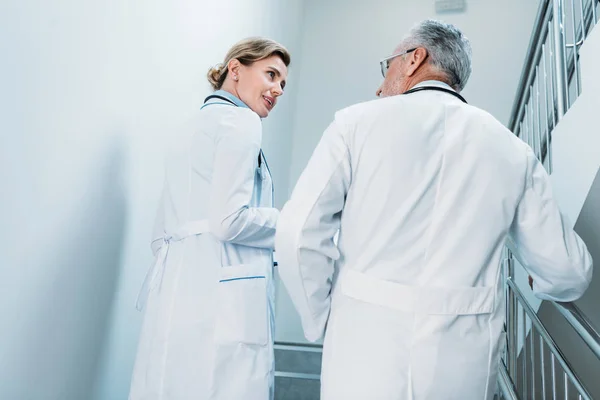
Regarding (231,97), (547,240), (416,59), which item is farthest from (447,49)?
(231,97)

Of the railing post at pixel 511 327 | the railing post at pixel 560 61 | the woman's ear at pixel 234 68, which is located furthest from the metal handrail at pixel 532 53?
the woman's ear at pixel 234 68

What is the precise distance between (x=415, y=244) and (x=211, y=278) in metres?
0.57

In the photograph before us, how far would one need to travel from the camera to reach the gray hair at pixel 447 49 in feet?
4.34

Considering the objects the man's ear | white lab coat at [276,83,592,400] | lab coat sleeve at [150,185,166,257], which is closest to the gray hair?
the man's ear

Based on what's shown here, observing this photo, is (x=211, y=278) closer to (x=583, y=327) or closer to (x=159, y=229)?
(x=159, y=229)

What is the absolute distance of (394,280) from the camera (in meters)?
1.06

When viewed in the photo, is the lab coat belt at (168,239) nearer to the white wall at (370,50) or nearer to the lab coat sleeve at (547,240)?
the lab coat sleeve at (547,240)

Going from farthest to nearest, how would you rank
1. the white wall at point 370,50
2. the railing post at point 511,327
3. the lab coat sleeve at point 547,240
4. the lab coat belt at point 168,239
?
the white wall at point 370,50 → the railing post at point 511,327 → the lab coat belt at point 168,239 → the lab coat sleeve at point 547,240

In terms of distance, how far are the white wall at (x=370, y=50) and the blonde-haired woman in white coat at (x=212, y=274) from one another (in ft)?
8.92

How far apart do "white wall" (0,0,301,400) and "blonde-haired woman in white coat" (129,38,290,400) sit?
174mm

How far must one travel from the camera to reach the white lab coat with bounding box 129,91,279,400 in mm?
1324

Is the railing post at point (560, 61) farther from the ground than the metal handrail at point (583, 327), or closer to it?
farther from the ground

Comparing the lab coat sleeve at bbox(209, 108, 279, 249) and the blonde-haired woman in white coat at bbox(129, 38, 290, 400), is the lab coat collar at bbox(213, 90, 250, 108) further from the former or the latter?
the lab coat sleeve at bbox(209, 108, 279, 249)

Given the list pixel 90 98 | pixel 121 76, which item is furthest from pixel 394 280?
pixel 121 76
